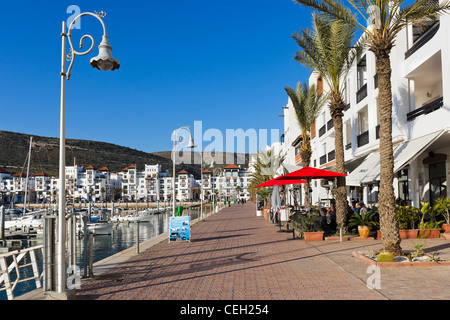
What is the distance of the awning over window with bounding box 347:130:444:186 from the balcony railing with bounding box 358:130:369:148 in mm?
1520

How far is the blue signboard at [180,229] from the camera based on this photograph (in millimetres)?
15961

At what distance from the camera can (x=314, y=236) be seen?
15.6 m

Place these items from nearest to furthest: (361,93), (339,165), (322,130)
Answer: (339,165), (361,93), (322,130)

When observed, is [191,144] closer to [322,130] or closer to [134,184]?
[322,130]

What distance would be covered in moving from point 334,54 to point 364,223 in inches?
269

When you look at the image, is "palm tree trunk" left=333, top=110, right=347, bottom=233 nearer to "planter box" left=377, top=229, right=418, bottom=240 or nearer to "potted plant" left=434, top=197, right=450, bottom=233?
"planter box" left=377, top=229, right=418, bottom=240

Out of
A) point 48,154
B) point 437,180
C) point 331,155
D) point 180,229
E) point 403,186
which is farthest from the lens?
point 48,154

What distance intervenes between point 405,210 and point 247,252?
6388 mm

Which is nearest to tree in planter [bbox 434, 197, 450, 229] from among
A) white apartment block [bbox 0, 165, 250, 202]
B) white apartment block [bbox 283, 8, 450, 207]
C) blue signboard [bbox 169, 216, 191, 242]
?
white apartment block [bbox 283, 8, 450, 207]

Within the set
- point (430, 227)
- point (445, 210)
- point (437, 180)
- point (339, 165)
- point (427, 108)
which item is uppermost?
point (427, 108)

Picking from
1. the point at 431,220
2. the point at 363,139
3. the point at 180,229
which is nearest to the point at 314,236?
the point at 431,220

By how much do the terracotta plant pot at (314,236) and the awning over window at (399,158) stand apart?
3476 mm
